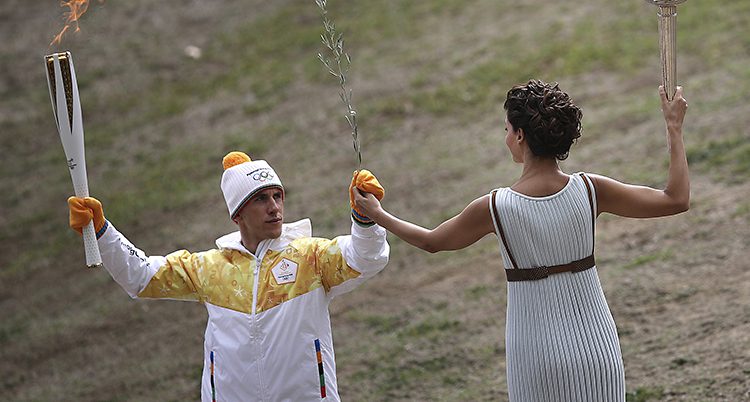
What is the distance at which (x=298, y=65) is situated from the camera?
38.6 ft

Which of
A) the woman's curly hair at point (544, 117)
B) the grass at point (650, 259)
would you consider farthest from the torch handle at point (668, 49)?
the grass at point (650, 259)

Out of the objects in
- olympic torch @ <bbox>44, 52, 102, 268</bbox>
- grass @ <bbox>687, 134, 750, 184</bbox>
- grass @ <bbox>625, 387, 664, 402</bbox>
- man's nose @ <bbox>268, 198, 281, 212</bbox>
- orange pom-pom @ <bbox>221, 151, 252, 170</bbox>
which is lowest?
grass @ <bbox>625, 387, 664, 402</bbox>

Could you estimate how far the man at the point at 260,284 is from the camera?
3.61 meters

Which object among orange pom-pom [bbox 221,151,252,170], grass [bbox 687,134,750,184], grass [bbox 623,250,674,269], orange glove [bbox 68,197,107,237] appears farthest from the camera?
grass [bbox 687,134,750,184]

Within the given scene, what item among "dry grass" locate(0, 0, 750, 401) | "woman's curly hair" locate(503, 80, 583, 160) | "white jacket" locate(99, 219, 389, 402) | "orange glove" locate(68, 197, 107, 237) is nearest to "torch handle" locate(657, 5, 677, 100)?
"woman's curly hair" locate(503, 80, 583, 160)

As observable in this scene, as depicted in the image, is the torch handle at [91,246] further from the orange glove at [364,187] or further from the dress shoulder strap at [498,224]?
the dress shoulder strap at [498,224]

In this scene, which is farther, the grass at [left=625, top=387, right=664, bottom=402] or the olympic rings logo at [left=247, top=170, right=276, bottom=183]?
the grass at [left=625, top=387, right=664, bottom=402]

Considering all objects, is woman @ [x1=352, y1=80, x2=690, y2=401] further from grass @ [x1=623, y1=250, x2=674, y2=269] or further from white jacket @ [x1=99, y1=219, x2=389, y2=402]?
grass @ [x1=623, y1=250, x2=674, y2=269]

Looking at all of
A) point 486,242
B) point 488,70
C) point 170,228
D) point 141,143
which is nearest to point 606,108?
point 488,70

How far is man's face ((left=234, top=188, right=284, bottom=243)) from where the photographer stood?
3748 mm

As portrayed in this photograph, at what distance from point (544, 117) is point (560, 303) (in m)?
0.56

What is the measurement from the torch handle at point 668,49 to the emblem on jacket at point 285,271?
1.42 m

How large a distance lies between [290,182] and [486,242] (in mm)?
2365

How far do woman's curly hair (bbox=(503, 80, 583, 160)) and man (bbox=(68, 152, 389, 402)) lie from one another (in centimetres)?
64
